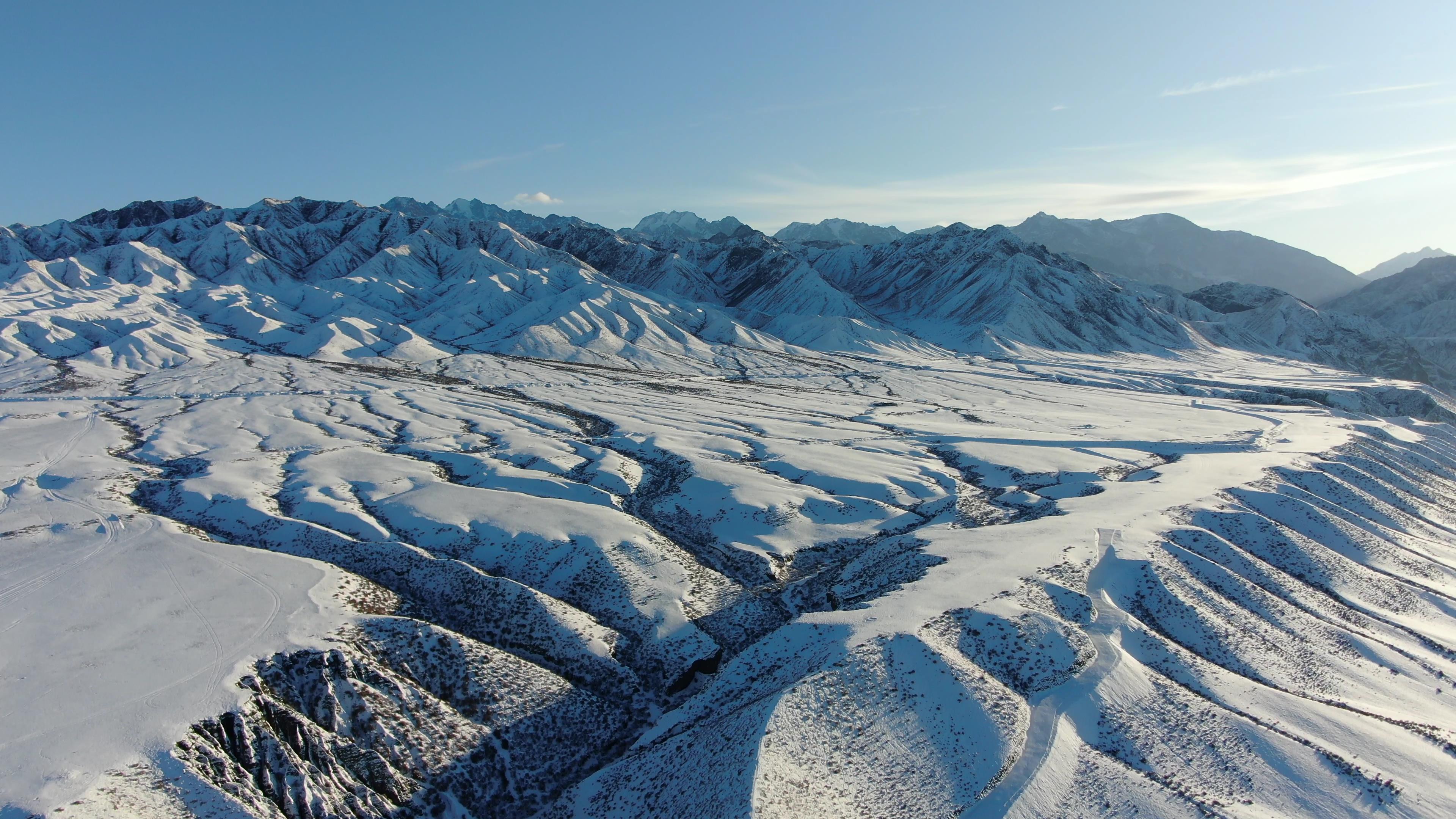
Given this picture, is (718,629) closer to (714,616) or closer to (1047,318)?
(714,616)

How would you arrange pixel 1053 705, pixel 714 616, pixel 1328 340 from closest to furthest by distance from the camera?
pixel 1053 705
pixel 714 616
pixel 1328 340

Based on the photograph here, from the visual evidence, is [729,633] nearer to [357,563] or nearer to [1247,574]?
[357,563]

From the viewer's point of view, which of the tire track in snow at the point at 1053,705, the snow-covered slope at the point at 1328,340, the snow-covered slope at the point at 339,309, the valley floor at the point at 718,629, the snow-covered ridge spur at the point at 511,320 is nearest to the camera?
the tire track in snow at the point at 1053,705

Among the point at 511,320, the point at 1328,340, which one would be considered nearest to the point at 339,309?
the point at 511,320

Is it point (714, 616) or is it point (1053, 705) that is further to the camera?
point (714, 616)

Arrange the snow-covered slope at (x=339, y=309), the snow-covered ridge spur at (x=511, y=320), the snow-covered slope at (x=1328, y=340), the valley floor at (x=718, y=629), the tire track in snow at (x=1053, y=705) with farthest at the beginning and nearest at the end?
the snow-covered slope at (x=1328, y=340)
the snow-covered ridge spur at (x=511, y=320)
the snow-covered slope at (x=339, y=309)
the valley floor at (x=718, y=629)
the tire track in snow at (x=1053, y=705)

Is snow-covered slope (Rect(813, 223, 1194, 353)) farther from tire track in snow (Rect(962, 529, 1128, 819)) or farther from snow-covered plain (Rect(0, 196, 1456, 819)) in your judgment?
tire track in snow (Rect(962, 529, 1128, 819))

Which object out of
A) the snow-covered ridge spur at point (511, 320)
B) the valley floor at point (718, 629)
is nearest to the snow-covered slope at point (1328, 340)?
the snow-covered ridge spur at point (511, 320)

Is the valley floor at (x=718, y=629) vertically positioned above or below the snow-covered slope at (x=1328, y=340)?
below

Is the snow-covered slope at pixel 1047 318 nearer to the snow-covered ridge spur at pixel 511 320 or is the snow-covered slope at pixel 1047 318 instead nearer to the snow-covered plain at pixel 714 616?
the snow-covered ridge spur at pixel 511 320
